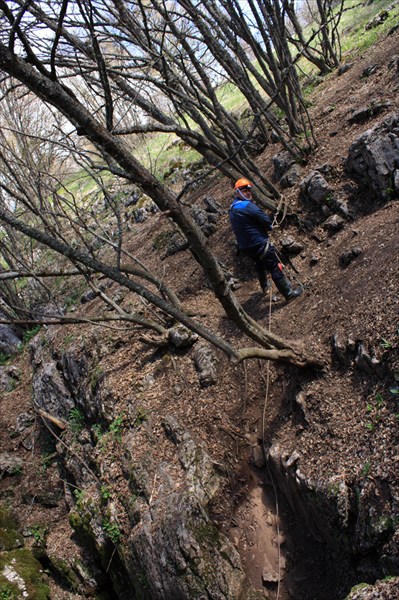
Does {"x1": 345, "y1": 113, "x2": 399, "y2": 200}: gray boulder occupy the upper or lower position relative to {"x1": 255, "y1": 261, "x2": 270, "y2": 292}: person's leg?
upper

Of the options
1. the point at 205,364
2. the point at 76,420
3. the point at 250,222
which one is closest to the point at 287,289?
the point at 250,222

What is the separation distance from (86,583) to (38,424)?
156 inches

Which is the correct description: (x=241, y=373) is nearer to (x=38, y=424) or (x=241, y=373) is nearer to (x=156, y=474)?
(x=156, y=474)

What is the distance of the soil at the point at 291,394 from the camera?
3.86 m

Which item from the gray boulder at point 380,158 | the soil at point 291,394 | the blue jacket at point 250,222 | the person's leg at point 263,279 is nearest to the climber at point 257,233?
the blue jacket at point 250,222

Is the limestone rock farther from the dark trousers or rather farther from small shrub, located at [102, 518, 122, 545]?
small shrub, located at [102, 518, 122, 545]

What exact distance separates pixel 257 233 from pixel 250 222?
0.20m

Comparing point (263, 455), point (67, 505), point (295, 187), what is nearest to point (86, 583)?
point (67, 505)

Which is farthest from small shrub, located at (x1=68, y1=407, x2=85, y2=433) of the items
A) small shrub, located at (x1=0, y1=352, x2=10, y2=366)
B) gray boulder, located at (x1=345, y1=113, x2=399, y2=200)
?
gray boulder, located at (x1=345, y1=113, x2=399, y2=200)

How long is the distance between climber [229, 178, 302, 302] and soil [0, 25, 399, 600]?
317 millimetres

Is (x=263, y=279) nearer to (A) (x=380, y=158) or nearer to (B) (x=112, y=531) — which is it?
(A) (x=380, y=158)

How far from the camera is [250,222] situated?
5949 millimetres

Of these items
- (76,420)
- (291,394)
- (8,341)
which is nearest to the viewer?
(291,394)

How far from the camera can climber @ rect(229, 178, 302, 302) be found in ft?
19.3
